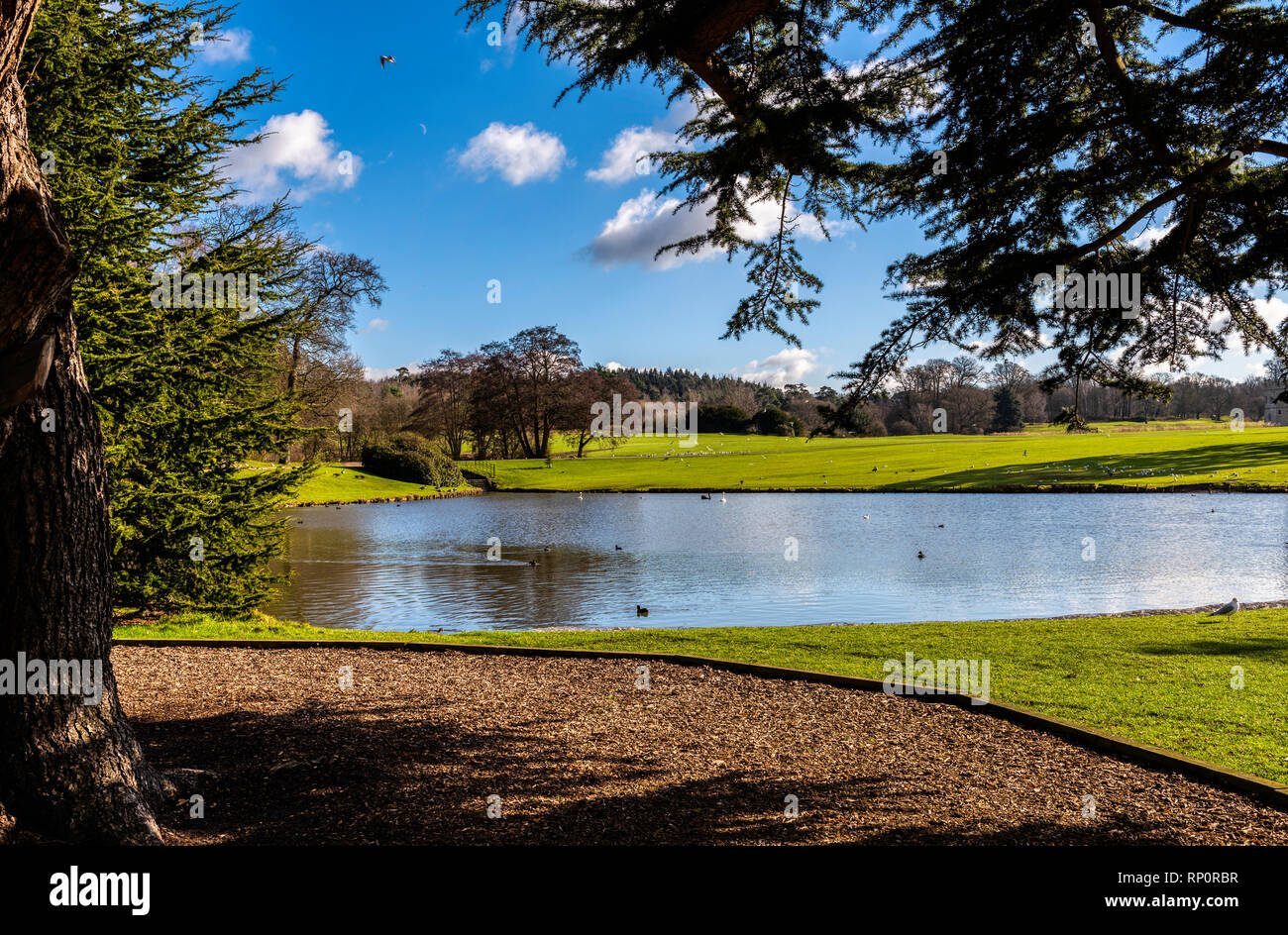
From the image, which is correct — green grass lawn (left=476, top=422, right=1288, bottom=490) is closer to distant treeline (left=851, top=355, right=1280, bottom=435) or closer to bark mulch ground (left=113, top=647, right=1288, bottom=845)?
distant treeline (left=851, top=355, right=1280, bottom=435)

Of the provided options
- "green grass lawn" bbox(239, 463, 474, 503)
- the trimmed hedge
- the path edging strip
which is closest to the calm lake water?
the path edging strip

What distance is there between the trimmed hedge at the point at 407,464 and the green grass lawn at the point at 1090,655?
106ft

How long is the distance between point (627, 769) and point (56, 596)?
10.4 feet

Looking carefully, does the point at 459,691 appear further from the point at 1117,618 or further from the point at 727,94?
the point at 1117,618

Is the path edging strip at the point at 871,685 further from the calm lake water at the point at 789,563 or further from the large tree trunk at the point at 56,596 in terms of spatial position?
the large tree trunk at the point at 56,596

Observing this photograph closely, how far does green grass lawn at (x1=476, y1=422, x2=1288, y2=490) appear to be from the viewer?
35469 mm

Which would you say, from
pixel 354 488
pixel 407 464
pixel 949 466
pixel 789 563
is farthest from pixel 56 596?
pixel 949 466

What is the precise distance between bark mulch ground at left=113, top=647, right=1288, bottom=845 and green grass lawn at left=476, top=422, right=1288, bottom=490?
1288 inches

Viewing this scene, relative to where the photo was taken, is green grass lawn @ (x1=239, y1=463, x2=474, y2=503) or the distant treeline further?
green grass lawn @ (x1=239, y1=463, x2=474, y2=503)

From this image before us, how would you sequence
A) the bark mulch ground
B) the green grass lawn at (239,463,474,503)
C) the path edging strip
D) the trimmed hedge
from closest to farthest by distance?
1. the bark mulch ground
2. the path edging strip
3. the green grass lawn at (239,463,474,503)
4. the trimmed hedge

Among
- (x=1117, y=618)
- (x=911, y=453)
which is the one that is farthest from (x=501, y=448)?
(x=1117, y=618)

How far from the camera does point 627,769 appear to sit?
455cm

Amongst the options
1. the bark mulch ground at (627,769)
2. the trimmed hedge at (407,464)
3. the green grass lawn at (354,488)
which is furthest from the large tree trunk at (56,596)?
the trimmed hedge at (407,464)

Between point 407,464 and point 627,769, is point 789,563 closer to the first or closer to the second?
point 627,769
